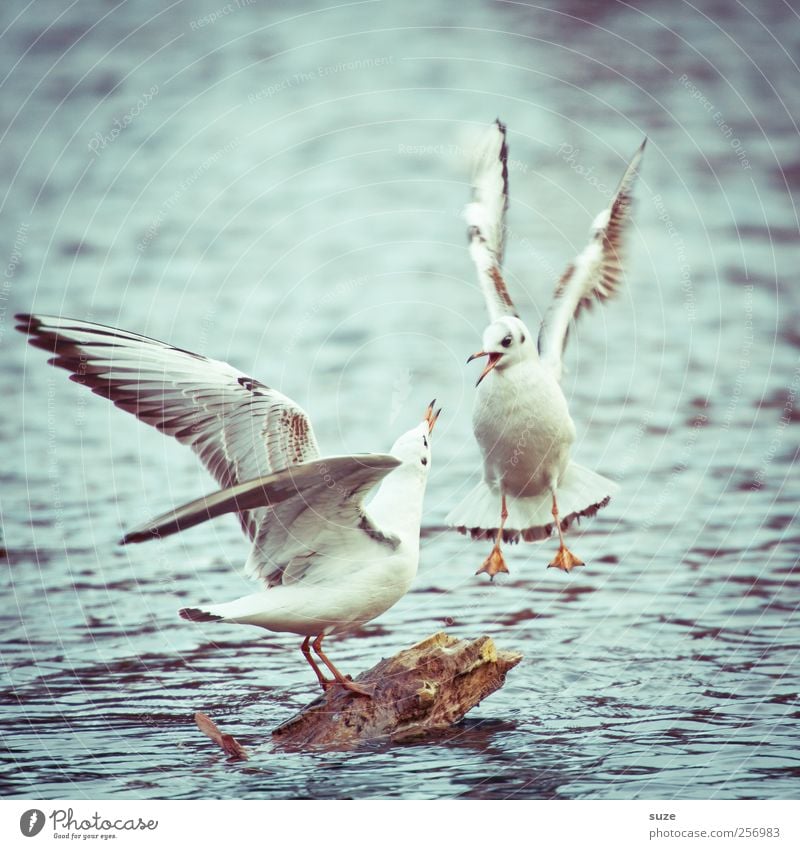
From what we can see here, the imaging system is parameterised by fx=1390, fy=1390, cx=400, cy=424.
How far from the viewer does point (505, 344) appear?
4707mm

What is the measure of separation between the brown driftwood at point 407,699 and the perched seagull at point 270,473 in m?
0.08

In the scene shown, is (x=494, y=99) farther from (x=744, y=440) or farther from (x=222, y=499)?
(x=222, y=499)

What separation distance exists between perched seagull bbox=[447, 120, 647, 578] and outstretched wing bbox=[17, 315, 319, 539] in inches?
32.9

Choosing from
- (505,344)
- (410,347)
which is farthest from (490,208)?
(410,347)

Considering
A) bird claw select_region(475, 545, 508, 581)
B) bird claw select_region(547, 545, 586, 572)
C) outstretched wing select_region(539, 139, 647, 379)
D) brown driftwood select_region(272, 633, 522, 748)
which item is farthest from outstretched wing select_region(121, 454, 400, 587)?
outstretched wing select_region(539, 139, 647, 379)

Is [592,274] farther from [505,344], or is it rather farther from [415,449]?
[415,449]

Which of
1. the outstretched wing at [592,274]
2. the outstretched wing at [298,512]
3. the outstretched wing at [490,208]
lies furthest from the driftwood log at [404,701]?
the outstretched wing at [490,208]

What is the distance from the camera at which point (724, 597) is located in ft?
18.7

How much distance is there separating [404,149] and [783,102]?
2.40 m

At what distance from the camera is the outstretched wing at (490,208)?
5133 mm

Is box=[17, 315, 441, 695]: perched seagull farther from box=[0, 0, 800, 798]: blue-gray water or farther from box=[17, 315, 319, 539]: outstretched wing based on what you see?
box=[0, 0, 800, 798]: blue-gray water

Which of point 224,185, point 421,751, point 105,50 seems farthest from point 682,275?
point 421,751

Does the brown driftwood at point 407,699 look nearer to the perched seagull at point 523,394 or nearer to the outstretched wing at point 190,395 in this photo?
the perched seagull at point 523,394

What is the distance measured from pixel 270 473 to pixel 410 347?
362 centimetres
